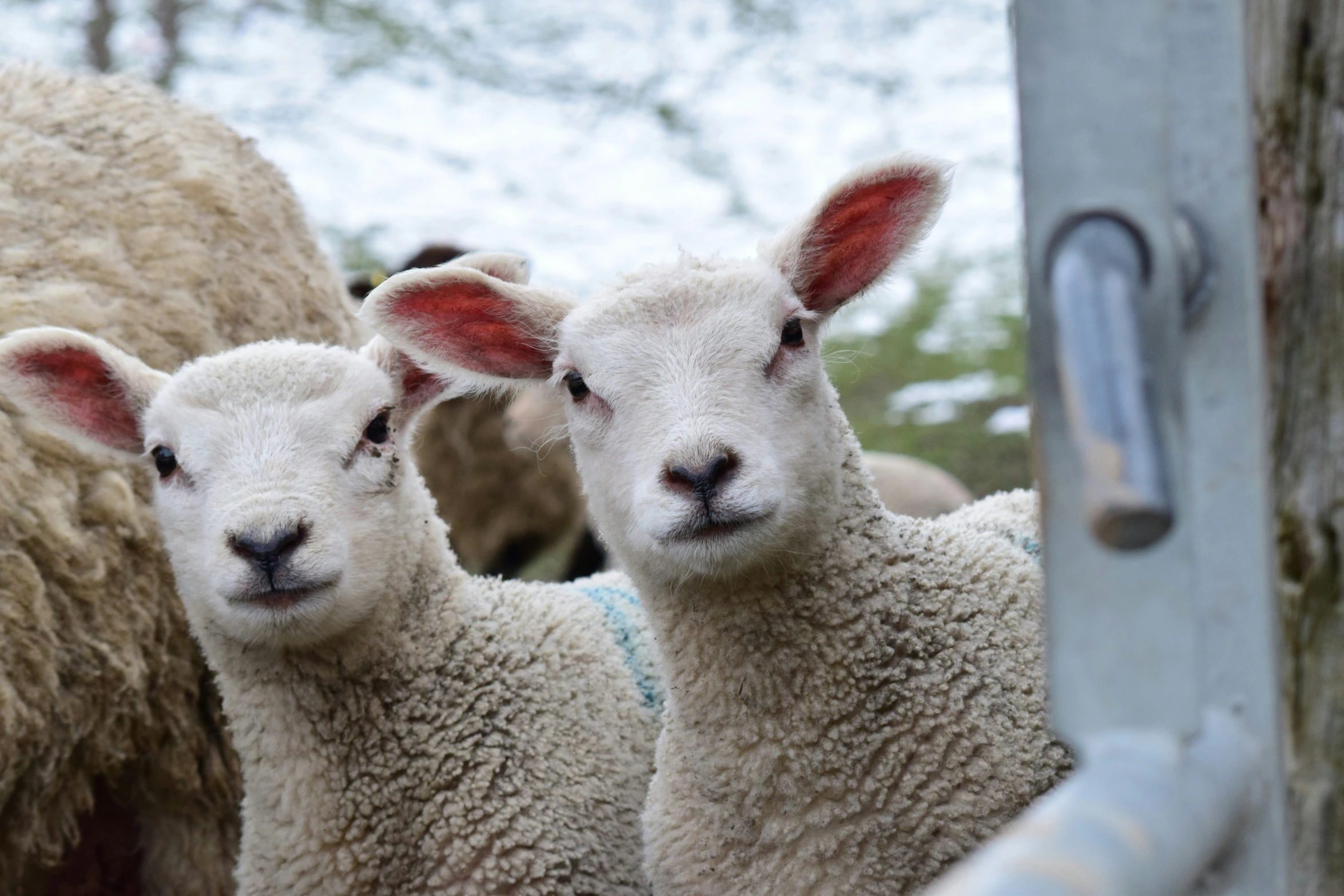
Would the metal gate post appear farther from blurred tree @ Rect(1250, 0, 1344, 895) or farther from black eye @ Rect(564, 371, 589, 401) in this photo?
black eye @ Rect(564, 371, 589, 401)

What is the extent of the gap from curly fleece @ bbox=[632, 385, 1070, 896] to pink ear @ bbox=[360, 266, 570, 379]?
1.78 ft

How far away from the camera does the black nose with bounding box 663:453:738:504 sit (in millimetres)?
2248

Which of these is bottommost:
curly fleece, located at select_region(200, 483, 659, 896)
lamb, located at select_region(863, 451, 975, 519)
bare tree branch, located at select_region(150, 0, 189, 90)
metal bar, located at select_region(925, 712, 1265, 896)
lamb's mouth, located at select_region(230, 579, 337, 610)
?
lamb, located at select_region(863, 451, 975, 519)

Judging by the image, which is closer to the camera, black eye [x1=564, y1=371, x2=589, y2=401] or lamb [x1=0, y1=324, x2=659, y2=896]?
black eye [x1=564, y1=371, x2=589, y2=401]

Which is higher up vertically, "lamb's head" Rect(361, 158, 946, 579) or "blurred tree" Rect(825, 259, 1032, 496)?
"lamb's head" Rect(361, 158, 946, 579)

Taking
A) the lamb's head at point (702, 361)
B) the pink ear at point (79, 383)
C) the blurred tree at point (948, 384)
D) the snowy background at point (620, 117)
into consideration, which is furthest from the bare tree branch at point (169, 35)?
the lamb's head at point (702, 361)

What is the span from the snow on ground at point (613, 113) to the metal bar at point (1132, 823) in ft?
38.4

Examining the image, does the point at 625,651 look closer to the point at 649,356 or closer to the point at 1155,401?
the point at 649,356

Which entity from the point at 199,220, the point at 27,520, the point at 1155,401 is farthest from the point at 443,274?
the point at 1155,401

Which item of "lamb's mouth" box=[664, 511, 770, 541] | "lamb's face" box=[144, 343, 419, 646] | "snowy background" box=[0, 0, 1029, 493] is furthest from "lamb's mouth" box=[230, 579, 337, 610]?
"snowy background" box=[0, 0, 1029, 493]

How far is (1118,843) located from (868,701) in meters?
1.80

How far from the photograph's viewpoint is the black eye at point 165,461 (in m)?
2.95

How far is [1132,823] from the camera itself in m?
0.79

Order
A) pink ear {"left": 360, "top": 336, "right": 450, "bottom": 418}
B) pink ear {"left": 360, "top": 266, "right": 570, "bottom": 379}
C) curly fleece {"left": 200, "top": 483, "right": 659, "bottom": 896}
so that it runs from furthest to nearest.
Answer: pink ear {"left": 360, "top": 336, "right": 450, "bottom": 418} < curly fleece {"left": 200, "top": 483, "right": 659, "bottom": 896} < pink ear {"left": 360, "top": 266, "right": 570, "bottom": 379}
